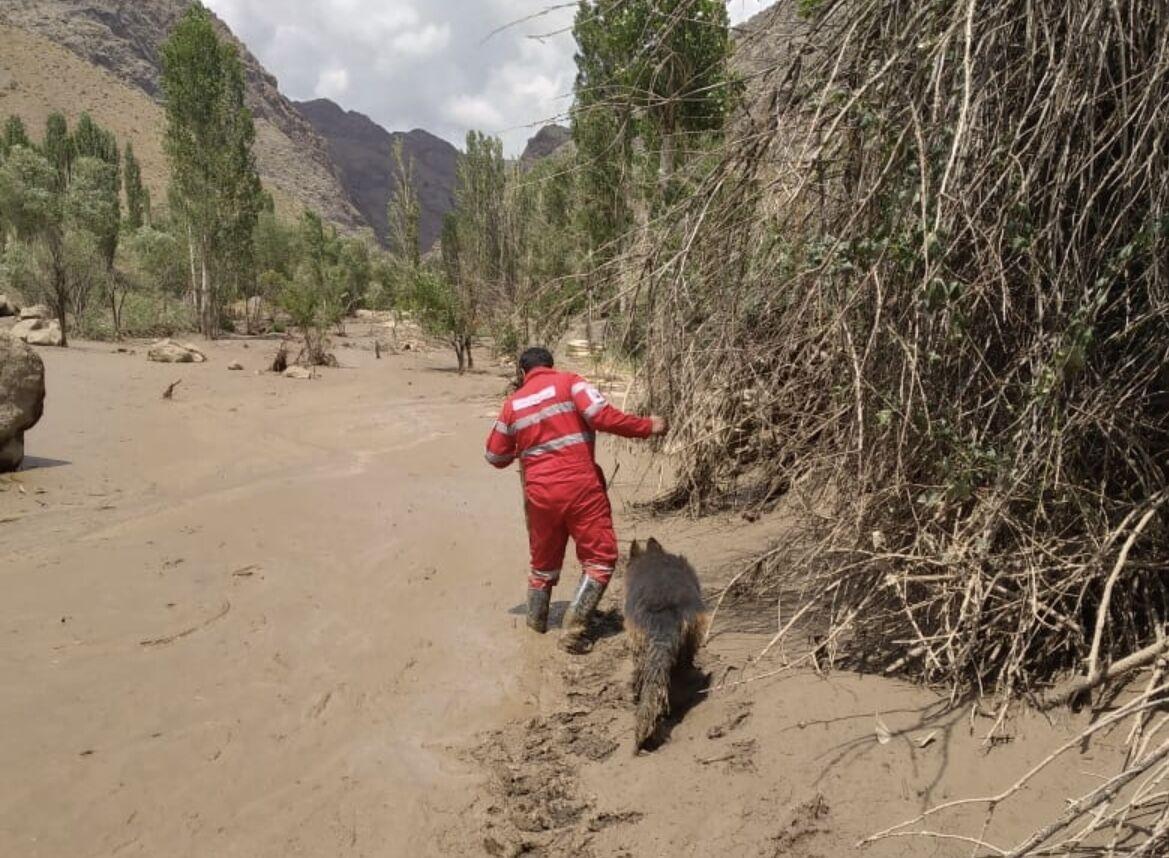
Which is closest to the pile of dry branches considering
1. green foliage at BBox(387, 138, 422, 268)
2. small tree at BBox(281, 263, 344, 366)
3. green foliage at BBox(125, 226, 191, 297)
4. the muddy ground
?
the muddy ground

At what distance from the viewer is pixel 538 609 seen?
15.3 ft

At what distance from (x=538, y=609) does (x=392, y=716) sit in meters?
1.16

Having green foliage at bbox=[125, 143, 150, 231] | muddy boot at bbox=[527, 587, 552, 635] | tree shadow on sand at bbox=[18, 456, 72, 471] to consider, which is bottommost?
muddy boot at bbox=[527, 587, 552, 635]

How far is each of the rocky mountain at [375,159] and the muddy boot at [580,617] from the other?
12875cm

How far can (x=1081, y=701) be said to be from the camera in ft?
7.95

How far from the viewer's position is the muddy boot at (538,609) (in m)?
4.64

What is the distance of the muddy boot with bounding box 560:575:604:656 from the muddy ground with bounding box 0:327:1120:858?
10 cm

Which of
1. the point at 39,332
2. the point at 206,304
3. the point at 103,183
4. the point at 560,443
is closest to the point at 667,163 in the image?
the point at 560,443

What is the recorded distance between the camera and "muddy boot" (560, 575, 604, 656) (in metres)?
4.41

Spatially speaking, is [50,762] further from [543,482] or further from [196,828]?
[543,482]

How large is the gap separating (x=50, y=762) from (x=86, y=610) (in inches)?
75.3

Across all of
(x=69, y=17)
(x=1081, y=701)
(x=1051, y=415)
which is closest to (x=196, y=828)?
(x=1081, y=701)

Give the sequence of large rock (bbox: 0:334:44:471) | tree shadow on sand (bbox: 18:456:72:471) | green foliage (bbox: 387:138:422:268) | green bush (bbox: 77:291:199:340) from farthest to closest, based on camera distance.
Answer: green foliage (bbox: 387:138:422:268)
green bush (bbox: 77:291:199:340)
tree shadow on sand (bbox: 18:456:72:471)
large rock (bbox: 0:334:44:471)

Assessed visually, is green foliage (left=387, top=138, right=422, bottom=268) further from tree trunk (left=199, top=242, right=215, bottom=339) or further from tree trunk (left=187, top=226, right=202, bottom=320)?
tree trunk (left=199, top=242, right=215, bottom=339)
